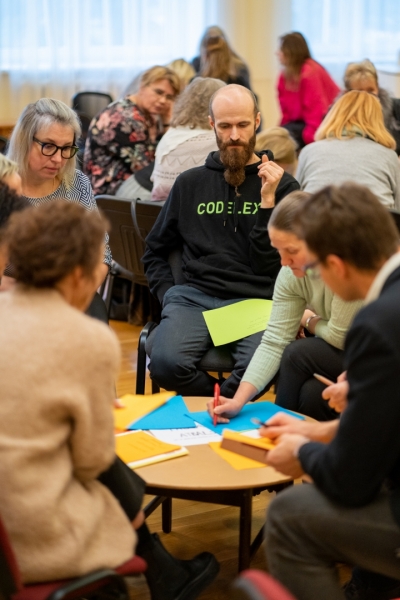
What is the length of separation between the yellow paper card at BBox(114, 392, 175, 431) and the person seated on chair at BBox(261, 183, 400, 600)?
0.69 meters

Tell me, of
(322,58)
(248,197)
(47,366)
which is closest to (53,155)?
(248,197)

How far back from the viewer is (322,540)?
5.33 feet

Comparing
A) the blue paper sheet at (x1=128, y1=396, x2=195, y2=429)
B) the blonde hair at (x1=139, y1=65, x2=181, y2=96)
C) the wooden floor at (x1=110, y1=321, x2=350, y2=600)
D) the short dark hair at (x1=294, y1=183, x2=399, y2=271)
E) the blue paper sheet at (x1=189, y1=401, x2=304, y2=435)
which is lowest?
the wooden floor at (x1=110, y1=321, x2=350, y2=600)

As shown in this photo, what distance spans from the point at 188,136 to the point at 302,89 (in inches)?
122

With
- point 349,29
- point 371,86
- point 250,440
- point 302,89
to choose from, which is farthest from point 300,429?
point 349,29

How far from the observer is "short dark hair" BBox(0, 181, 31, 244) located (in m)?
1.98

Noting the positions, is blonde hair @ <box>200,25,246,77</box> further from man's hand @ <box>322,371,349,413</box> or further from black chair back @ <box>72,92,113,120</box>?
man's hand @ <box>322,371,349,413</box>

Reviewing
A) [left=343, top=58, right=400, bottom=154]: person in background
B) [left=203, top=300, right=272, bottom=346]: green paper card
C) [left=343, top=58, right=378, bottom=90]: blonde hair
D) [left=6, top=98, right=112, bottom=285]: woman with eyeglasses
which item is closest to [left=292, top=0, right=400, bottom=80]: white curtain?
[left=343, top=58, right=400, bottom=154]: person in background

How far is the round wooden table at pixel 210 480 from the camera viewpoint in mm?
1937

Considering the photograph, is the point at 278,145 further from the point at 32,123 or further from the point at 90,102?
the point at 90,102

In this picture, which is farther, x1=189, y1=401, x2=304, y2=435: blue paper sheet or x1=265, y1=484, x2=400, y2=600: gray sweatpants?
x1=189, y1=401, x2=304, y2=435: blue paper sheet

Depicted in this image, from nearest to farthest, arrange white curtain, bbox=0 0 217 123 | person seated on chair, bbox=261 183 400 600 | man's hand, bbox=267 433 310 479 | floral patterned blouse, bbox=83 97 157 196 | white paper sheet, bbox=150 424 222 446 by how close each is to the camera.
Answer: person seated on chair, bbox=261 183 400 600
man's hand, bbox=267 433 310 479
white paper sheet, bbox=150 424 222 446
floral patterned blouse, bbox=83 97 157 196
white curtain, bbox=0 0 217 123

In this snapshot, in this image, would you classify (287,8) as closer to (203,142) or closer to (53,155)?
(203,142)

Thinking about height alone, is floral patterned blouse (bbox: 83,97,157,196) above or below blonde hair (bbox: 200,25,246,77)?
below
